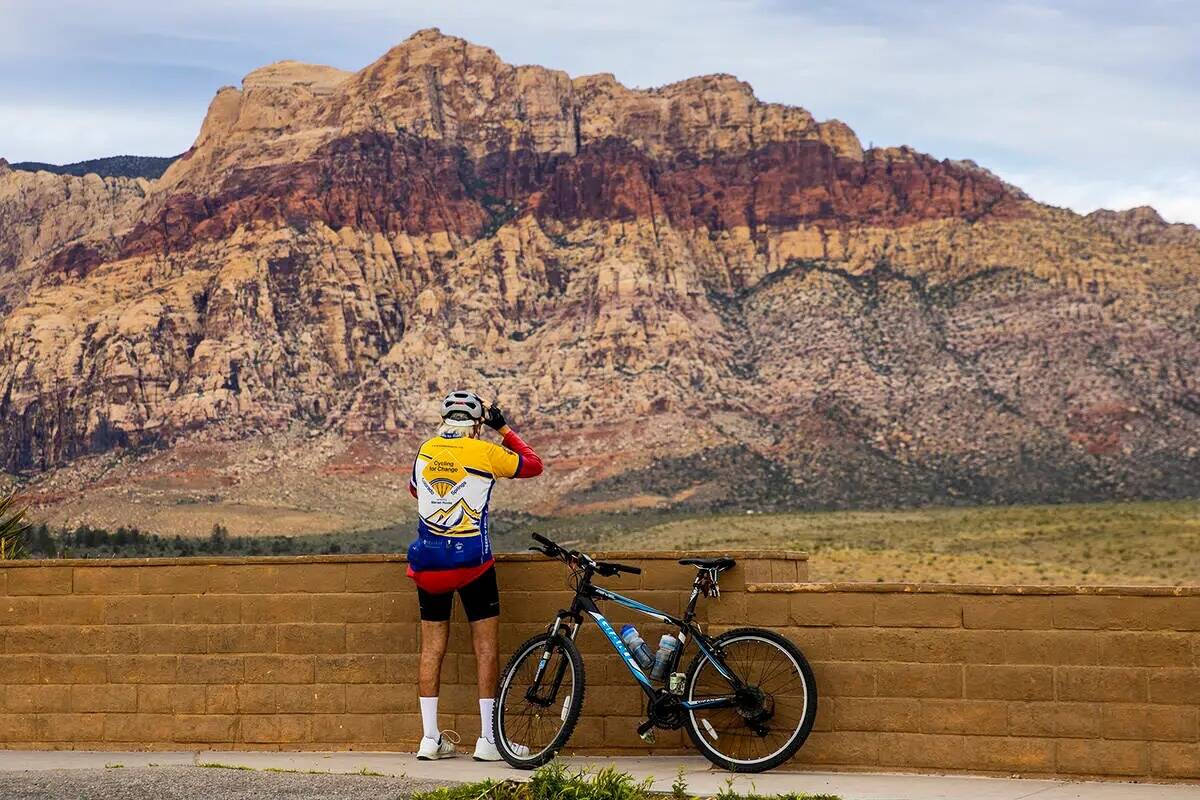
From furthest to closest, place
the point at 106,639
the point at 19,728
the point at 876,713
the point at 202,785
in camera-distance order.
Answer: the point at 19,728
the point at 106,639
the point at 876,713
the point at 202,785

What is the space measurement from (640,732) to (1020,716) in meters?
2.09

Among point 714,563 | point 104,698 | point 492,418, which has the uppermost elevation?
point 492,418

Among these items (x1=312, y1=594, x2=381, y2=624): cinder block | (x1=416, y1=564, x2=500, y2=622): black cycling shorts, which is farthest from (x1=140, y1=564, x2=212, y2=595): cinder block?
(x1=416, y1=564, x2=500, y2=622): black cycling shorts

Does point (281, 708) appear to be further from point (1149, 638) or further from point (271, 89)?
point (271, 89)

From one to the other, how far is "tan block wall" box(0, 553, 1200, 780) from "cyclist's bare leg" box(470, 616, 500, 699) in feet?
1.20

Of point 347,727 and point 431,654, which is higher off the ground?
point 431,654

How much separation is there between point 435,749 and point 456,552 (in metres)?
1.19

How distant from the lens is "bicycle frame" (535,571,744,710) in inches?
365

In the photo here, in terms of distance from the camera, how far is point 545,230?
5281 inches

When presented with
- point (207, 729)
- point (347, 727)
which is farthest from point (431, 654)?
point (207, 729)

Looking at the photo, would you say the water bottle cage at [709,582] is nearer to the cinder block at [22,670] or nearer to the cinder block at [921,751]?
the cinder block at [921,751]

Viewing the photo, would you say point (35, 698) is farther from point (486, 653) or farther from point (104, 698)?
point (486, 653)

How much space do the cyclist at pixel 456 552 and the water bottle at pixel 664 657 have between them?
1.00m

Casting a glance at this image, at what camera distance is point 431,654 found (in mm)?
9844
